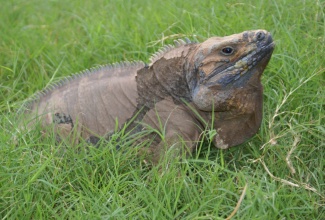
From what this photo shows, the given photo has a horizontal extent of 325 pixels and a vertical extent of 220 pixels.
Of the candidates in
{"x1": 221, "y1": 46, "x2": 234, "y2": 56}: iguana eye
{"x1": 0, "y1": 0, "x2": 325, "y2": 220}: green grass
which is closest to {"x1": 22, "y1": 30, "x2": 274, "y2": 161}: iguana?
{"x1": 221, "y1": 46, "x2": 234, "y2": 56}: iguana eye

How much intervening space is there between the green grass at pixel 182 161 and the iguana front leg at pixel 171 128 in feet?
0.39

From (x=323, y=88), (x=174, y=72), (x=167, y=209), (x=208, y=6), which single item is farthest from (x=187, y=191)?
(x=208, y=6)

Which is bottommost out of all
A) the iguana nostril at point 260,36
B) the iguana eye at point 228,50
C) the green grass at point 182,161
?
the green grass at point 182,161

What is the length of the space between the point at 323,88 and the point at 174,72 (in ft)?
3.90

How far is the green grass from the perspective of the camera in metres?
4.34

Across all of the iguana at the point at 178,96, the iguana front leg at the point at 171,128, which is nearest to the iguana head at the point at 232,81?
the iguana at the point at 178,96

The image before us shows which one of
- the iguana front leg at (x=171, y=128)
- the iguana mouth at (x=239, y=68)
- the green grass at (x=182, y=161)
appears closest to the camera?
the green grass at (x=182, y=161)

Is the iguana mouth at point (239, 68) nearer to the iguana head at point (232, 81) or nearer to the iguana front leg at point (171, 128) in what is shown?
the iguana head at point (232, 81)

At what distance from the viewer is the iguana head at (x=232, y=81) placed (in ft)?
15.7

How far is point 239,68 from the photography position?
4.79 metres

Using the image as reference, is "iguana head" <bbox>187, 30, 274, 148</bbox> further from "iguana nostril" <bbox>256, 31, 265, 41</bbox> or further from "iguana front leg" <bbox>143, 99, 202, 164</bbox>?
"iguana front leg" <bbox>143, 99, 202, 164</bbox>

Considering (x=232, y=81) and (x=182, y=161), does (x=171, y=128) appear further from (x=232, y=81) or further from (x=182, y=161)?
(x=232, y=81)

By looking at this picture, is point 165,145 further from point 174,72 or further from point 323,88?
point 323,88

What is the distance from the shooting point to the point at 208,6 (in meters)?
6.46
